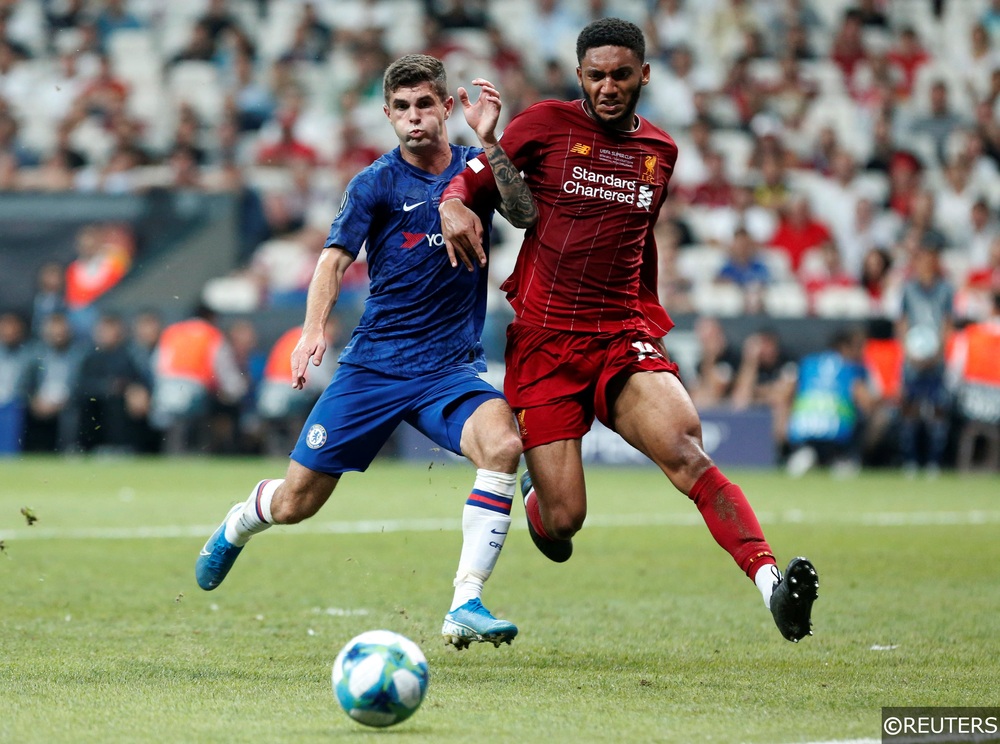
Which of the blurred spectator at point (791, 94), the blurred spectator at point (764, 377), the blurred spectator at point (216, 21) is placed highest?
the blurred spectator at point (216, 21)

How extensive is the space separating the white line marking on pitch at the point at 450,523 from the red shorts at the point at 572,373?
4.45 m

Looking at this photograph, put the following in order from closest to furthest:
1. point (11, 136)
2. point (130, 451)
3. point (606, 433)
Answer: point (606, 433) → point (130, 451) → point (11, 136)

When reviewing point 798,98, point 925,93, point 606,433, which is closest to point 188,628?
point 606,433

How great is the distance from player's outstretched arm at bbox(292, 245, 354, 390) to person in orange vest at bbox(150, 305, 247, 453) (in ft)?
34.8

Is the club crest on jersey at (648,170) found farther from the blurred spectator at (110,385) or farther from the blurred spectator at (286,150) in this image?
the blurred spectator at (286,150)

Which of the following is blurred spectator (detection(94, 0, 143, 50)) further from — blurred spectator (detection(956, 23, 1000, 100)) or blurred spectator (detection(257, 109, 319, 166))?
blurred spectator (detection(956, 23, 1000, 100))

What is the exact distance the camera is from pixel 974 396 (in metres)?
16.3

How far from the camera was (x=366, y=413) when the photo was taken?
20.7 ft

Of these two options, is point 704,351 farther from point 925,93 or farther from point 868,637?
point 868,637

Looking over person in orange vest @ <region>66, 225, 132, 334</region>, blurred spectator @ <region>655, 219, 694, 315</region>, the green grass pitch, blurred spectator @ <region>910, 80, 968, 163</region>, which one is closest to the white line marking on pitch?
the green grass pitch

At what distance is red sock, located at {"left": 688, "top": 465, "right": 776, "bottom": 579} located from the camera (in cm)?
584

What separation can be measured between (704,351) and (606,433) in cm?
136

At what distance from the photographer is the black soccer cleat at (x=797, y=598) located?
5.36 meters

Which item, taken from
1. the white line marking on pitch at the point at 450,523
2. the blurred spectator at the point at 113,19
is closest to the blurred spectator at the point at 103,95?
the blurred spectator at the point at 113,19
